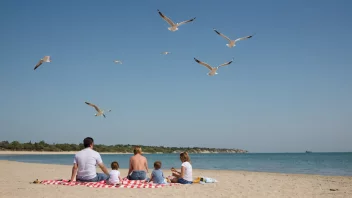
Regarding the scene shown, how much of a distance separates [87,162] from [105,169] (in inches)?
19.0

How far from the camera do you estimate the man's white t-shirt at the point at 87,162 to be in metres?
9.34

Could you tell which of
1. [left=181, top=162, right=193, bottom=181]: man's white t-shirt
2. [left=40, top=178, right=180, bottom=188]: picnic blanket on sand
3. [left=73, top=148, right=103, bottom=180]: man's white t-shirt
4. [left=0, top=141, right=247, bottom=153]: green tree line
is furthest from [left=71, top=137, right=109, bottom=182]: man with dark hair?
[left=0, top=141, right=247, bottom=153]: green tree line

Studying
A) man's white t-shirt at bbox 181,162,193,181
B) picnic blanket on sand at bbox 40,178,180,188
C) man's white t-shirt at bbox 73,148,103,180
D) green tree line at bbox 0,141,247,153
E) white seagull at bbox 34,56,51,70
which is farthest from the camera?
green tree line at bbox 0,141,247,153

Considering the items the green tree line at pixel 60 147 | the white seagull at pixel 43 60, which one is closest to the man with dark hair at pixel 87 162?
the white seagull at pixel 43 60

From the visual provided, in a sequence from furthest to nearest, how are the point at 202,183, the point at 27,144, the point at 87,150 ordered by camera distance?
the point at 27,144 < the point at 202,183 < the point at 87,150

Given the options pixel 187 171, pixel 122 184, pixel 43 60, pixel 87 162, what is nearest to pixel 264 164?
pixel 43 60

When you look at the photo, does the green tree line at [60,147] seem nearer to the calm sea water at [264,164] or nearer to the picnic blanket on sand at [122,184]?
the calm sea water at [264,164]

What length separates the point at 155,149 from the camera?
14225 cm

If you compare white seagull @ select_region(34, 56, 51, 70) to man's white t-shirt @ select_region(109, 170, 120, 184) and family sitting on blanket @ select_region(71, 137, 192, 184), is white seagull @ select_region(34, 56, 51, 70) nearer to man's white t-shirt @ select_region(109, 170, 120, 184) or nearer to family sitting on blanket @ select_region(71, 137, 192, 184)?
family sitting on blanket @ select_region(71, 137, 192, 184)

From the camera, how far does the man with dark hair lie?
9352 millimetres

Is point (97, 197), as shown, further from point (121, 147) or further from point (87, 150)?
point (121, 147)

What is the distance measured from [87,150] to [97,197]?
1.53 metres

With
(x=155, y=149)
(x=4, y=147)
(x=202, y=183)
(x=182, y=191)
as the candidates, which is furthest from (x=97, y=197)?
(x=155, y=149)

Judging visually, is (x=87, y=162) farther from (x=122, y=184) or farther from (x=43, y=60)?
(x=43, y=60)
